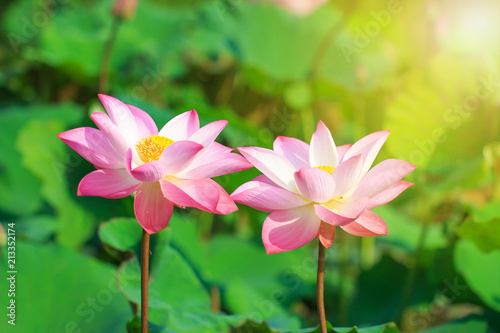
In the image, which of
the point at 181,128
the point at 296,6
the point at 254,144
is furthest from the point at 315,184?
the point at 296,6

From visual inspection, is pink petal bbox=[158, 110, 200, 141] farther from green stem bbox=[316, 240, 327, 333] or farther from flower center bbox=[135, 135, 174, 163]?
green stem bbox=[316, 240, 327, 333]

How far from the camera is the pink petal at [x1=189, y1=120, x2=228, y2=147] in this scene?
33cm

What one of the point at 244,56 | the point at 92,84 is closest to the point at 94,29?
the point at 92,84

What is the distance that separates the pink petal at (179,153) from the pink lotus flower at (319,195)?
1.6 inches

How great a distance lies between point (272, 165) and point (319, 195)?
0.13ft

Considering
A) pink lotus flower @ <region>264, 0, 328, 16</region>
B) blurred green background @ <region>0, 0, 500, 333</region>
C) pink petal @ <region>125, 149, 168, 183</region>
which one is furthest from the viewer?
pink lotus flower @ <region>264, 0, 328, 16</region>

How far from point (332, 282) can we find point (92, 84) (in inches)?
31.4

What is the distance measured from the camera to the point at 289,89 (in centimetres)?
118

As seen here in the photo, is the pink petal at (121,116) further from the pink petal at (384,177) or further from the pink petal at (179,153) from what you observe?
the pink petal at (384,177)

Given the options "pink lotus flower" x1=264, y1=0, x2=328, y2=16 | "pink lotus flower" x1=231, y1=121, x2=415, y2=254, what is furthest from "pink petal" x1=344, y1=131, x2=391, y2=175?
"pink lotus flower" x1=264, y1=0, x2=328, y2=16

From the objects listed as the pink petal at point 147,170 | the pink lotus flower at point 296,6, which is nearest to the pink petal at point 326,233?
the pink petal at point 147,170

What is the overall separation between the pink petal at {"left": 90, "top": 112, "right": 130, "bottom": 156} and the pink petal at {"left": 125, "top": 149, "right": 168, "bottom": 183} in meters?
0.02

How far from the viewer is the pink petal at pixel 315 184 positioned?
0.30 m

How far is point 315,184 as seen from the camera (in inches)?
12.1
